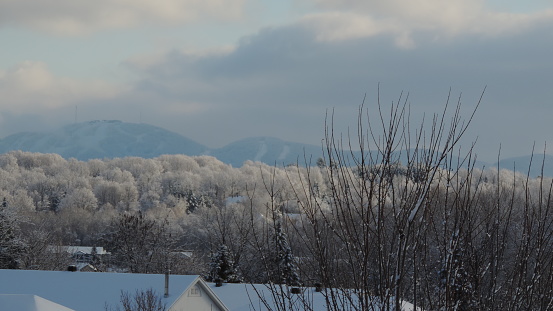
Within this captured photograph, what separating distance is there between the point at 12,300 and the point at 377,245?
15.8m

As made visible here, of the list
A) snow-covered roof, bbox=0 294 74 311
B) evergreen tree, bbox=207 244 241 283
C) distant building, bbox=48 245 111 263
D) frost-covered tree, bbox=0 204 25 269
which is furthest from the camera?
distant building, bbox=48 245 111 263

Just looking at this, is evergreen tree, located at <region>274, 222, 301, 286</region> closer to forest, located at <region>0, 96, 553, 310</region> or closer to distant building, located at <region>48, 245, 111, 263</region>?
forest, located at <region>0, 96, 553, 310</region>

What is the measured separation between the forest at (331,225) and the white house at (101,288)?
252 cm

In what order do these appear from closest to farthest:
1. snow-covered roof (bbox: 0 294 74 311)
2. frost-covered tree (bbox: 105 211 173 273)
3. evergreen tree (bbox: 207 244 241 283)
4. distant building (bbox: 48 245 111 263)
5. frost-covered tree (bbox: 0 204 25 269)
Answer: snow-covered roof (bbox: 0 294 74 311), evergreen tree (bbox: 207 244 241 283), frost-covered tree (bbox: 0 204 25 269), frost-covered tree (bbox: 105 211 173 273), distant building (bbox: 48 245 111 263)

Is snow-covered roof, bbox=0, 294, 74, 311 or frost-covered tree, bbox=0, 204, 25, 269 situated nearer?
snow-covered roof, bbox=0, 294, 74, 311

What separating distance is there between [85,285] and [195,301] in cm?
422

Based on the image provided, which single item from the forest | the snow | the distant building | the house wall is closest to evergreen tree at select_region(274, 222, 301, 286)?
the forest

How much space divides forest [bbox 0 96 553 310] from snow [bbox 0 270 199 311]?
8.58 ft

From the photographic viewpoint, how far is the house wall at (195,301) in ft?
90.7

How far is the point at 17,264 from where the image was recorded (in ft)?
141

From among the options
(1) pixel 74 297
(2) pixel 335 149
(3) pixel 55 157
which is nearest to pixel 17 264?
(1) pixel 74 297

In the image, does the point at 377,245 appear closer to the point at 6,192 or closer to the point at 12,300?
the point at 12,300

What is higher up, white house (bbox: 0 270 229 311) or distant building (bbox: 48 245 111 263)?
white house (bbox: 0 270 229 311)

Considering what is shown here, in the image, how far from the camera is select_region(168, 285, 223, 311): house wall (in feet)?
90.7
